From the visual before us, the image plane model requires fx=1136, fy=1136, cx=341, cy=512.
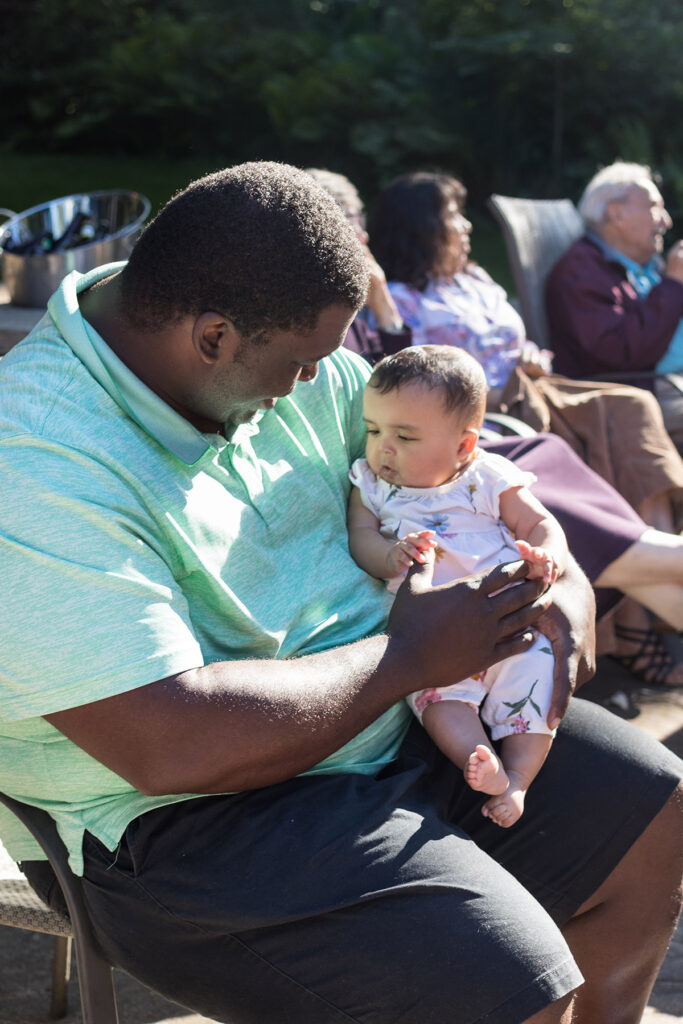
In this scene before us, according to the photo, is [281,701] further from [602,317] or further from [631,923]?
[602,317]

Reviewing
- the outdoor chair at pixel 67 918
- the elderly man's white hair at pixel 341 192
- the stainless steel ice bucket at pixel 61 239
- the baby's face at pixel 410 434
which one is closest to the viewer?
the outdoor chair at pixel 67 918

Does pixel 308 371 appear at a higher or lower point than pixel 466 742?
higher

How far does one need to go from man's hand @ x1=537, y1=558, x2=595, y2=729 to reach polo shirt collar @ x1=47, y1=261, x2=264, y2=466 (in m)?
0.76

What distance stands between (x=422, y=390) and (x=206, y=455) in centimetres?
58

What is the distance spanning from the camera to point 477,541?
2285 millimetres

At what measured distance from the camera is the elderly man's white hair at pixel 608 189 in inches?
208

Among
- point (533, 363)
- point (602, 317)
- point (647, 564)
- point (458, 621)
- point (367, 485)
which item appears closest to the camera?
point (458, 621)

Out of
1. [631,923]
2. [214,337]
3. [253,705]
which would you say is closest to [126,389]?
[214,337]

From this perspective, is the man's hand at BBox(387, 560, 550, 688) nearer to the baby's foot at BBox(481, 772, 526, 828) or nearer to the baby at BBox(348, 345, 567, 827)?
the baby at BBox(348, 345, 567, 827)

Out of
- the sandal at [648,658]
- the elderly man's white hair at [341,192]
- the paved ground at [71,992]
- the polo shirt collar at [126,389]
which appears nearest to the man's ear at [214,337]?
the polo shirt collar at [126,389]

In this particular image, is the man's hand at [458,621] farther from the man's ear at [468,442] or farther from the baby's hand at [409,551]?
the man's ear at [468,442]

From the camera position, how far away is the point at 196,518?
70.3 inches

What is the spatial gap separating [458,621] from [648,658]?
2335mm

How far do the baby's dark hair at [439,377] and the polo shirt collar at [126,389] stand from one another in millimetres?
570
